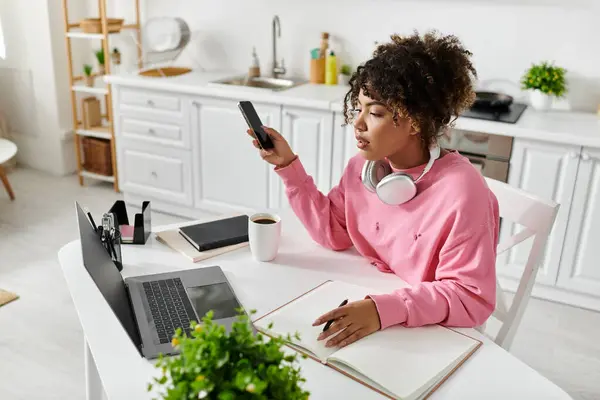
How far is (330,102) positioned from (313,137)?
21 cm

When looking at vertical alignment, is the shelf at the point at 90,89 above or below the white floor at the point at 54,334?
above

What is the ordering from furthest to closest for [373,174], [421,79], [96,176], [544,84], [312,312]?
[96,176], [544,84], [373,174], [421,79], [312,312]

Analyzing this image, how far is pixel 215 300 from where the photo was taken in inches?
49.4

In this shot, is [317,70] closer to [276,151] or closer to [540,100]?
[540,100]

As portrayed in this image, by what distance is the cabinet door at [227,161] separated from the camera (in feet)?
10.8

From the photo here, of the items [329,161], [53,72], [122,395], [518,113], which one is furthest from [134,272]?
[53,72]

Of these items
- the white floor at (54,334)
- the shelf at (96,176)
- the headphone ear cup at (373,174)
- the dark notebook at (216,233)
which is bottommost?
the white floor at (54,334)

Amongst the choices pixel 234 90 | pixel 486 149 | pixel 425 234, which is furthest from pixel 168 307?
pixel 234 90

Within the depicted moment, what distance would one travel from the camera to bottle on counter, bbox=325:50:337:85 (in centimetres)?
335

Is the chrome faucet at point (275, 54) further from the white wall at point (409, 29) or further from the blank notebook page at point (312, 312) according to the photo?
the blank notebook page at point (312, 312)

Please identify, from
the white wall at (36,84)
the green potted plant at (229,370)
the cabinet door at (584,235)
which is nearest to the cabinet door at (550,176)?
the cabinet door at (584,235)

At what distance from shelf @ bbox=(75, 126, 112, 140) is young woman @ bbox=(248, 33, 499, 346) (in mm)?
2645

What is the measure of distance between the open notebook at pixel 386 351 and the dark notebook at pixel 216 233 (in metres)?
0.31

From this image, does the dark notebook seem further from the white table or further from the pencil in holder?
the pencil in holder
